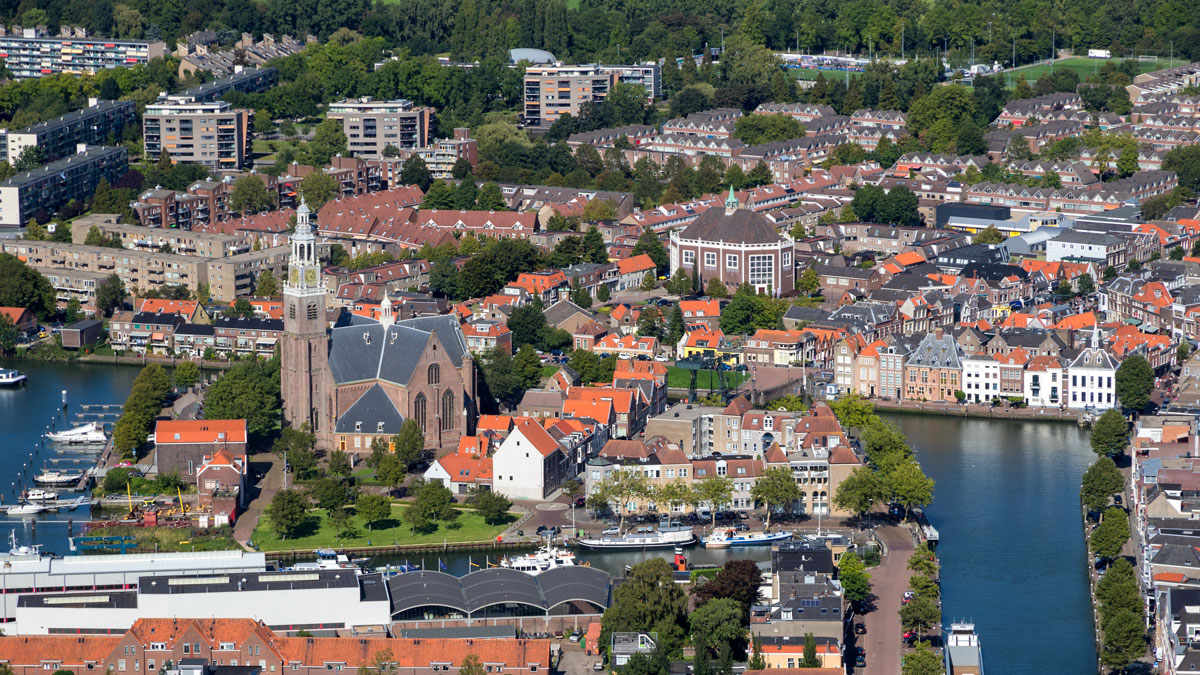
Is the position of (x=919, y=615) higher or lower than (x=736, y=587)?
lower

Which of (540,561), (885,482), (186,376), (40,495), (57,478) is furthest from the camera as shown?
(186,376)

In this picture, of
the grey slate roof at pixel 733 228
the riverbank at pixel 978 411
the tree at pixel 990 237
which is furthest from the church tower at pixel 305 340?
the tree at pixel 990 237

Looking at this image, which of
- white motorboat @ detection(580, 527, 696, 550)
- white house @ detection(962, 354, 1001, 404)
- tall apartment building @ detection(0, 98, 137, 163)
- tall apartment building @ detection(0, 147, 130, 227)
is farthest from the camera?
tall apartment building @ detection(0, 98, 137, 163)

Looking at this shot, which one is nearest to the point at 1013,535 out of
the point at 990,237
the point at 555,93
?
the point at 990,237

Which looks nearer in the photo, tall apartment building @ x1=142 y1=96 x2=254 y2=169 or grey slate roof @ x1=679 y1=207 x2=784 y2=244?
grey slate roof @ x1=679 y1=207 x2=784 y2=244

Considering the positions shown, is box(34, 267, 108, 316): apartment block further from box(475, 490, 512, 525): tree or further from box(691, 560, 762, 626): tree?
box(691, 560, 762, 626): tree

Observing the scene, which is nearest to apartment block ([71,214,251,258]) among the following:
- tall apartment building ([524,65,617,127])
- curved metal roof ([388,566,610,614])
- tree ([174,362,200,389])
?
tree ([174,362,200,389])

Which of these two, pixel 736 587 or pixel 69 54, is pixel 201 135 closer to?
pixel 69 54
